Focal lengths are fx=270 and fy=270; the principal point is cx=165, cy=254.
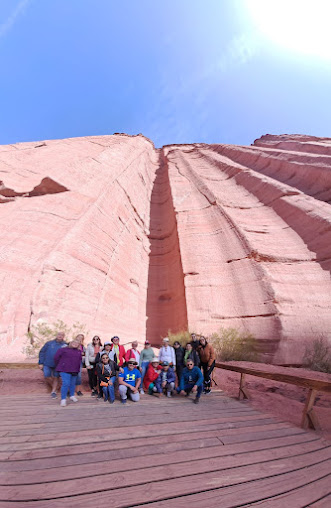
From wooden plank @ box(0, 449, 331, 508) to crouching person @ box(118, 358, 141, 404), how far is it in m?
2.56

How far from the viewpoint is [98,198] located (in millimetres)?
15656

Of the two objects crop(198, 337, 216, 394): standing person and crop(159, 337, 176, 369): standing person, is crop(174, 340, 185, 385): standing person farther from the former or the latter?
crop(198, 337, 216, 394): standing person

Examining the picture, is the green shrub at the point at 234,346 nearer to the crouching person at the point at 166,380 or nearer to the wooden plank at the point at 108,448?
the crouching person at the point at 166,380

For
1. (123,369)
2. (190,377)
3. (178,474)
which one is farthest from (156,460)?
(190,377)

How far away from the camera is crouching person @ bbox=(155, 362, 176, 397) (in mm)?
5637

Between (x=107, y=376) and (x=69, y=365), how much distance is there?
744mm

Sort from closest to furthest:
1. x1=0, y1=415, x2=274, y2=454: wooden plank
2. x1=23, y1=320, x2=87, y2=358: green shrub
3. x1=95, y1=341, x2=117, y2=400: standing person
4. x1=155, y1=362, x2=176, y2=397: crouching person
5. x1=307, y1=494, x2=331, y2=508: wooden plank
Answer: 1. x1=307, y1=494, x2=331, y2=508: wooden plank
2. x1=0, y1=415, x2=274, y2=454: wooden plank
3. x1=95, y1=341, x2=117, y2=400: standing person
4. x1=155, y1=362, x2=176, y2=397: crouching person
5. x1=23, y1=320, x2=87, y2=358: green shrub

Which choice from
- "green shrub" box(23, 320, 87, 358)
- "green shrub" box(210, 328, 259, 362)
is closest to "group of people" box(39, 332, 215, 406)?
"green shrub" box(23, 320, 87, 358)

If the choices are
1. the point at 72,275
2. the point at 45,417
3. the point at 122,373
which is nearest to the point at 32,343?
the point at 72,275

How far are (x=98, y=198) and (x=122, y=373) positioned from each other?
12.2 m

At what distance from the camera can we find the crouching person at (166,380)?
5637 millimetres

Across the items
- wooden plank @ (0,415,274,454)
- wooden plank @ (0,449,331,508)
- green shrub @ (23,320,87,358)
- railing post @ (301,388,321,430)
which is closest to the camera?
wooden plank @ (0,449,331,508)

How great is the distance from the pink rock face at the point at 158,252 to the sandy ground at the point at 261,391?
1.40 m

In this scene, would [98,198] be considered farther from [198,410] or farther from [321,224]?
[198,410]
